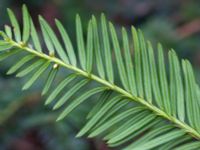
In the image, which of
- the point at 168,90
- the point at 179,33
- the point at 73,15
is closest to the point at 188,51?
the point at 179,33

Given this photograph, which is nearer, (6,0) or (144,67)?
(144,67)

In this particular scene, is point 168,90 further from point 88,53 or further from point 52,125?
point 52,125

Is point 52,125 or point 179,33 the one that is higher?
point 179,33

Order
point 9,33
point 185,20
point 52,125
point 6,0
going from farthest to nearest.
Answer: point 185,20
point 6,0
point 52,125
point 9,33

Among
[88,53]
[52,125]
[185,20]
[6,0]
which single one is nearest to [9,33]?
[88,53]

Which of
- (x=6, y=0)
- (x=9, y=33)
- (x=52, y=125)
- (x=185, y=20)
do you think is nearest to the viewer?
(x=9, y=33)

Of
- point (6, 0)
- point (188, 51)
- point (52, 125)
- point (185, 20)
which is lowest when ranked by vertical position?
point (52, 125)

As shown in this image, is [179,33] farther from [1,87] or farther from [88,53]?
[88,53]
